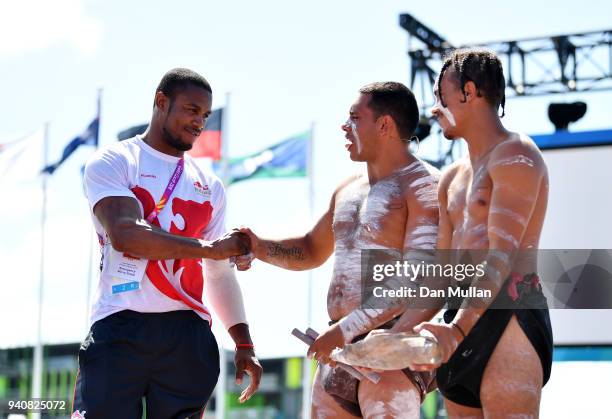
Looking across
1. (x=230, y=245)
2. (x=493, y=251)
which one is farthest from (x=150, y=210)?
(x=493, y=251)

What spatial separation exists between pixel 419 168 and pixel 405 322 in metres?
0.80

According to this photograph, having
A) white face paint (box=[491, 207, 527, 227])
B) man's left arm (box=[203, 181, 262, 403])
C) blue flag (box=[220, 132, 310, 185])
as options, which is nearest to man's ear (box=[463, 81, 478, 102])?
white face paint (box=[491, 207, 527, 227])

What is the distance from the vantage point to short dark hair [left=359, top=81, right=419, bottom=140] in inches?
204

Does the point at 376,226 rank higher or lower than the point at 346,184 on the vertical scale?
lower

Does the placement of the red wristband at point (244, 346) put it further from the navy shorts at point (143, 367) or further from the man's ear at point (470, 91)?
the man's ear at point (470, 91)

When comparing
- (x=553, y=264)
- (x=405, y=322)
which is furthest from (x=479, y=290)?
(x=553, y=264)

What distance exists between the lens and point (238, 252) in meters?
5.34

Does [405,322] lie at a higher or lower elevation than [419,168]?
lower

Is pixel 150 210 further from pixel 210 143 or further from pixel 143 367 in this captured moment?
pixel 210 143

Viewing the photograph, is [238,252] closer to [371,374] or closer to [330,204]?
[330,204]

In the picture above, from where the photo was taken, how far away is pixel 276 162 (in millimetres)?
16703

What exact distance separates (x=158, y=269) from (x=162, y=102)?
818 millimetres

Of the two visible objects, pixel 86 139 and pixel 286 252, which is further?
pixel 86 139

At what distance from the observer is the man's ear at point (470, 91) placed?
452 centimetres
